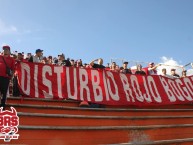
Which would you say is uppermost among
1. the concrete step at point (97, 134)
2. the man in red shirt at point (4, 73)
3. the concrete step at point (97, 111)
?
the man in red shirt at point (4, 73)

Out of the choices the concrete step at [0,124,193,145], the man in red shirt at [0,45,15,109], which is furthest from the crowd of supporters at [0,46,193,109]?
the concrete step at [0,124,193,145]

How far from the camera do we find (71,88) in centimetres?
832

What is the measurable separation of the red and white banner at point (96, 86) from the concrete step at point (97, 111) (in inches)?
17.8

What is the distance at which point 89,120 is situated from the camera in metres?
7.40

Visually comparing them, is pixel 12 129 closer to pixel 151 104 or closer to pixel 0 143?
pixel 0 143

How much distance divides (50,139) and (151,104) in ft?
14.5

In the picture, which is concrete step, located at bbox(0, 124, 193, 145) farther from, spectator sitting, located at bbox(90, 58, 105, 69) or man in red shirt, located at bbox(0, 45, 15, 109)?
spectator sitting, located at bbox(90, 58, 105, 69)

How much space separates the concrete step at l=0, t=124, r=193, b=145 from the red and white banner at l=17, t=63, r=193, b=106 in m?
1.19

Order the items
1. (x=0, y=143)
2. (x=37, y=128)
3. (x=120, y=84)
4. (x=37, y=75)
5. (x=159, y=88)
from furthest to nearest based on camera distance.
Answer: (x=159, y=88), (x=120, y=84), (x=37, y=75), (x=37, y=128), (x=0, y=143)

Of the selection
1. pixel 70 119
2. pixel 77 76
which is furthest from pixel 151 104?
pixel 70 119

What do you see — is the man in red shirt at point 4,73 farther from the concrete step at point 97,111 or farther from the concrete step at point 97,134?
the concrete step at point 97,134

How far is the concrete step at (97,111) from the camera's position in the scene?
22.8ft

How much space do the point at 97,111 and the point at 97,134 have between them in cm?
87

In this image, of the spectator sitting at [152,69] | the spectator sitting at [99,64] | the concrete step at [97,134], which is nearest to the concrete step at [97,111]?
the concrete step at [97,134]
